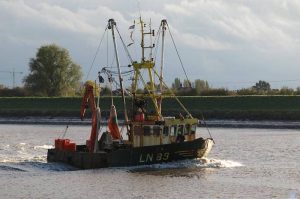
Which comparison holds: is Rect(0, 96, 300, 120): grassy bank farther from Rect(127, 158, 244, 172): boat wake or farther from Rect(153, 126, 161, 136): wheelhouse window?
Rect(153, 126, 161, 136): wheelhouse window

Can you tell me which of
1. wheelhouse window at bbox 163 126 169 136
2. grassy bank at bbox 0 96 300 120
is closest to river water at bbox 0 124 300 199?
wheelhouse window at bbox 163 126 169 136

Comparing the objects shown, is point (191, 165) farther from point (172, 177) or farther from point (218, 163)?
point (172, 177)

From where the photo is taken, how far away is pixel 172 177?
48.3 metres

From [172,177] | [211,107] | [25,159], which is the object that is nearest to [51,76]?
[211,107]

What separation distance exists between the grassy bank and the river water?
4113cm

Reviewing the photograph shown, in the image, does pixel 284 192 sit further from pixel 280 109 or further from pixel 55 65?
pixel 55 65

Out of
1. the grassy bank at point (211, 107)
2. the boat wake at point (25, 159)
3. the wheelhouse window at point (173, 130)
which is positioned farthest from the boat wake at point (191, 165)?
the grassy bank at point (211, 107)


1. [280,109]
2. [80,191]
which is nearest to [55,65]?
[280,109]

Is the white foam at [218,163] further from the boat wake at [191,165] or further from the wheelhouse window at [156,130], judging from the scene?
the wheelhouse window at [156,130]

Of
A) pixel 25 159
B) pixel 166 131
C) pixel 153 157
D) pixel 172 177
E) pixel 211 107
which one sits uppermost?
pixel 211 107

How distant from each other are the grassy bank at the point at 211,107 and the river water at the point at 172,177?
41.1 m

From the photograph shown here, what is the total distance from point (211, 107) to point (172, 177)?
233 ft

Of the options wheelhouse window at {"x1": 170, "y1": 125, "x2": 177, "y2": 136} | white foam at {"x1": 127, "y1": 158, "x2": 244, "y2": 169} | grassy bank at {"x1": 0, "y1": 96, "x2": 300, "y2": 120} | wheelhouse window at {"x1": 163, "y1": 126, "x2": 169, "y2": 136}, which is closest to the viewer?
white foam at {"x1": 127, "y1": 158, "x2": 244, "y2": 169}

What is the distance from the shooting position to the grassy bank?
363ft
